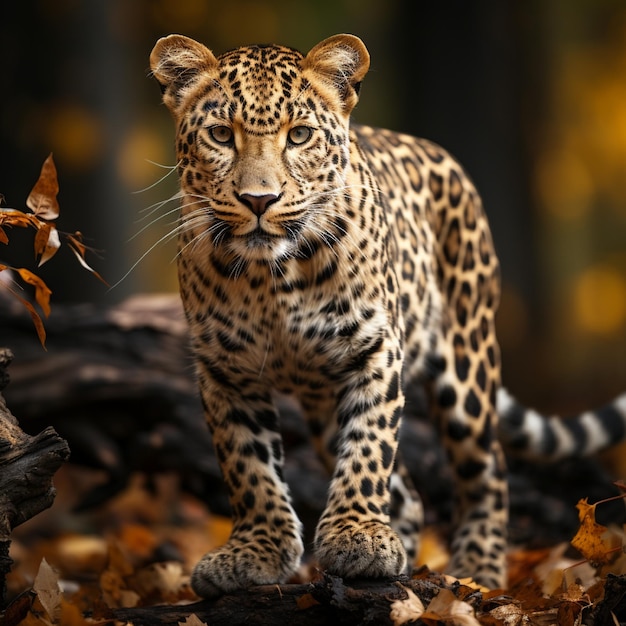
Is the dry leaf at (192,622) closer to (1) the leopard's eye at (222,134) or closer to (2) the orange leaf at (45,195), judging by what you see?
(2) the orange leaf at (45,195)

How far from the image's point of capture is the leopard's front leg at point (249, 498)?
444 centimetres

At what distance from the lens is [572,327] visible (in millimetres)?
18297

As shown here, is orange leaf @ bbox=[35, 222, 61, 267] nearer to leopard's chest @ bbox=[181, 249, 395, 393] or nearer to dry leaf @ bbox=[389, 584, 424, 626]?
leopard's chest @ bbox=[181, 249, 395, 393]

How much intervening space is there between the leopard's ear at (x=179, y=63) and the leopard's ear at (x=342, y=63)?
0.45 metres

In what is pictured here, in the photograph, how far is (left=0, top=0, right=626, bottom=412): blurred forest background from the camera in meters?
10.9

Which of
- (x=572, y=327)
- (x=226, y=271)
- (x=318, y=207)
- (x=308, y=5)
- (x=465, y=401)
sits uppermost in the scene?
(x=308, y=5)

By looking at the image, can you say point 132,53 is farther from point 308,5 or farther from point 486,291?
point 486,291

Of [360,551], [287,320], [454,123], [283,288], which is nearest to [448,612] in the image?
[360,551]

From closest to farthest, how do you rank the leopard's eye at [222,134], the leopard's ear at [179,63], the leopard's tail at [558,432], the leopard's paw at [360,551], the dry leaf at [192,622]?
the dry leaf at [192,622] < the leopard's paw at [360,551] < the leopard's eye at [222,134] < the leopard's ear at [179,63] < the leopard's tail at [558,432]

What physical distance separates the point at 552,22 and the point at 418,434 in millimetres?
11653

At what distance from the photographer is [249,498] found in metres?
4.74

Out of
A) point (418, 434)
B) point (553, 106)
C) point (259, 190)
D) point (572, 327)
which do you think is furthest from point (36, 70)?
point (572, 327)

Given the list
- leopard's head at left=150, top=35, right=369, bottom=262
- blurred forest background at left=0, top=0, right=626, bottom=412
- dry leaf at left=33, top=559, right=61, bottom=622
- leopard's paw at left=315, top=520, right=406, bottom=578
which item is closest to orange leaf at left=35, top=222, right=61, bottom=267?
leopard's head at left=150, top=35, right=369, bottom=262

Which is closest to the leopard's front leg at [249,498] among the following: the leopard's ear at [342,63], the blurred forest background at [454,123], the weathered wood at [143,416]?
the leopard's ear at [342,63]
